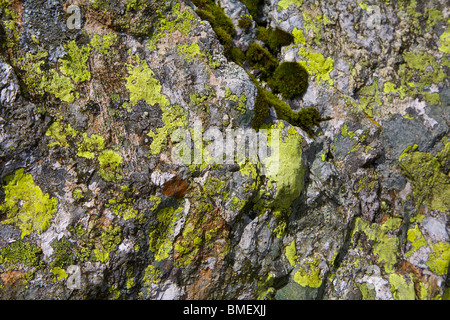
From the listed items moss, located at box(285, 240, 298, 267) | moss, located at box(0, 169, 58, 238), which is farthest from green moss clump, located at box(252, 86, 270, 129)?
moss, located at box(0, 169, 58, 238)

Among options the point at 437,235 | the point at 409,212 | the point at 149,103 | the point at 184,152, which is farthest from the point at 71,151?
the point at 437,235

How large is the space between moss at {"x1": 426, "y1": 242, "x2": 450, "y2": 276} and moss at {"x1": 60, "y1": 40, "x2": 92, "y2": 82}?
17.9 ft

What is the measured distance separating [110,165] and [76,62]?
1345mm

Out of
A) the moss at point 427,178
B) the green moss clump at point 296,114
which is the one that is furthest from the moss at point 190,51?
the moss at point 427,178

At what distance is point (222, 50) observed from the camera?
415 cm

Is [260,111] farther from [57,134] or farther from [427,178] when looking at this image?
[427,178]

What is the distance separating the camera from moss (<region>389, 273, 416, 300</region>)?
4.23 metres

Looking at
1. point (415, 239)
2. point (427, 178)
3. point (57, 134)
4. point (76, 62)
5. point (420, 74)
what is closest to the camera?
point (57, 134)

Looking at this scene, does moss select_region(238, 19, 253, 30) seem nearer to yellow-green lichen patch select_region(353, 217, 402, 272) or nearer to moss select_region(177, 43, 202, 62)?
moss select_region(177, 43, 202, 62)

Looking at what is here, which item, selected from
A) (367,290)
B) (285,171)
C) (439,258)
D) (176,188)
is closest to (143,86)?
(176,188)

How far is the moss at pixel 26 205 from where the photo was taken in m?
3.22

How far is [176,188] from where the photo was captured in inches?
143

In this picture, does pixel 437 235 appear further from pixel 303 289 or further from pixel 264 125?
pixel 264 125

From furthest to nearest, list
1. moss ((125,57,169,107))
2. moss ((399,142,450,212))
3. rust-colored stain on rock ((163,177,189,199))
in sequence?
moss ((399,142,450,212))
moss ((125,57,169,107))
rust-colored stain on rock ((163,177,189,199))
